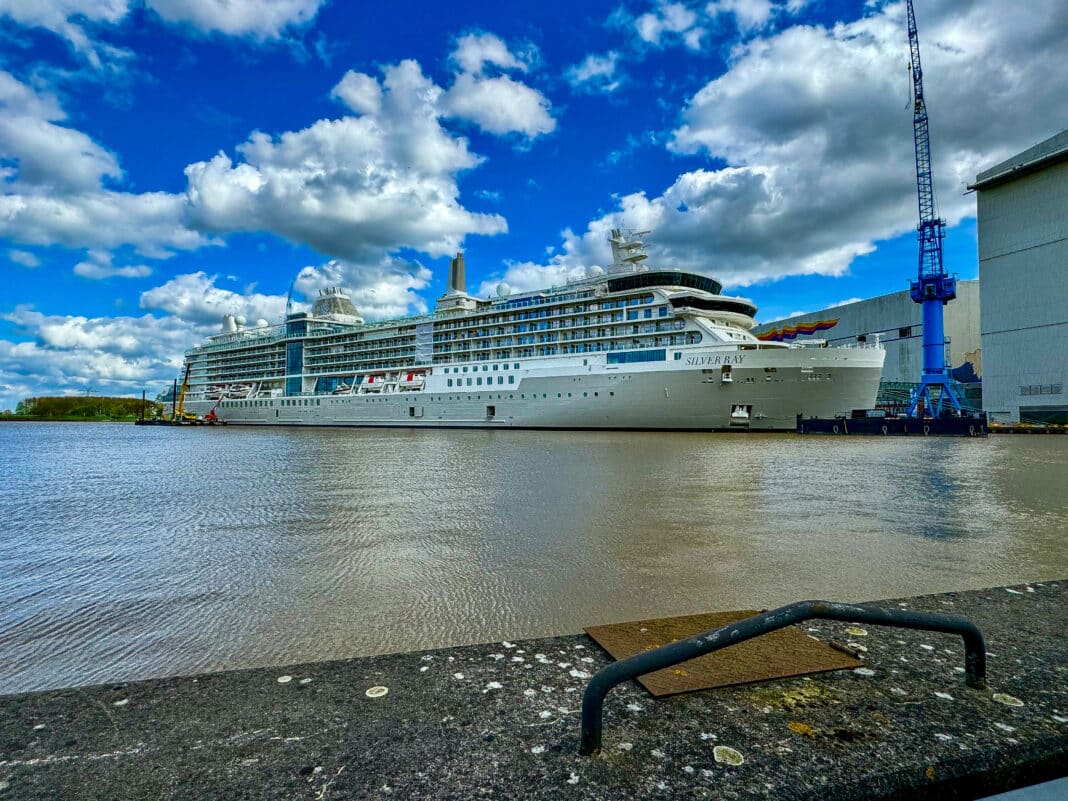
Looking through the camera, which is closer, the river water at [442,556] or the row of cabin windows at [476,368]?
the river water at [442,556]

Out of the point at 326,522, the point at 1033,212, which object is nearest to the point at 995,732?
the point at 326,522

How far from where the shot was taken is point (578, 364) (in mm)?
38469

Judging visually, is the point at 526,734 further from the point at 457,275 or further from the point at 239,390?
the point at 239,390

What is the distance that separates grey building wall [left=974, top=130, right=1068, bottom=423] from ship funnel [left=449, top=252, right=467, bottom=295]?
151 feet

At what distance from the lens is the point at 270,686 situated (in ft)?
7.84

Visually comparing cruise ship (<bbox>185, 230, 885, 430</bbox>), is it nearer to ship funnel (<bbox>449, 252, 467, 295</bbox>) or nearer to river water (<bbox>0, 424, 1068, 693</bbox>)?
ship funnel (<bbox>449, 252, 467, 295</bbox>)

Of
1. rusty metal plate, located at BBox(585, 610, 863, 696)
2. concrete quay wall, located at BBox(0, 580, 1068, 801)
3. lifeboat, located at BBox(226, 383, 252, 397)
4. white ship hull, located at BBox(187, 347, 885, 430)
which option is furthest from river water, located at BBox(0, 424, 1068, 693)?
lifeboat, located at BBox(226, 383, 252, 397)

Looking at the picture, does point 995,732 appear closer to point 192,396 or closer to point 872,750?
point 872,750

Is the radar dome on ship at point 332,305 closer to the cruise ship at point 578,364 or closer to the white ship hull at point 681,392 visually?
the cruise ship at point 578,364

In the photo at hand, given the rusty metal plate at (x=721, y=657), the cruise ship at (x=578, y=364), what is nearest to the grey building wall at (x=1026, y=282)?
the cruise ship at (x=578, y=364)

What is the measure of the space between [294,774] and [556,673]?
1143mm

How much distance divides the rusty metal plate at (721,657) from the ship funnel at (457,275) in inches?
2083

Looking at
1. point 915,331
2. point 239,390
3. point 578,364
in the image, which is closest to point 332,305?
point 239,390

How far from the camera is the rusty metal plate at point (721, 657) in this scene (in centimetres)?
239
